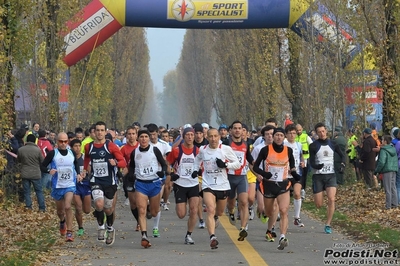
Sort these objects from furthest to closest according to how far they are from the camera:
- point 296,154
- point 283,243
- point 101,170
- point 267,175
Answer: point 296,154 < point 101,170 < point 267,175 < point 283,243

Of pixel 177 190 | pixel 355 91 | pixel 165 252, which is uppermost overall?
pixel 355 91

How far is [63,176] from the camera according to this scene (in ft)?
48.1

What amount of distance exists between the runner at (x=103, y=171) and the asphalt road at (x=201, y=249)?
0.63 m

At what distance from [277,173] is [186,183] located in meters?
1.51

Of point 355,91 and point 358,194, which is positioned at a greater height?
point 355,91

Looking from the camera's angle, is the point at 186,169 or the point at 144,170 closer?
the point at 144,170

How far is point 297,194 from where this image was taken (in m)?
16.2

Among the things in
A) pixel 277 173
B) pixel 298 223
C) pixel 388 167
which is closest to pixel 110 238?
pixel 277 173

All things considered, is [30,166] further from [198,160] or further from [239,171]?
[198,160]

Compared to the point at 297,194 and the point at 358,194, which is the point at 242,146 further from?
the point at 358,194

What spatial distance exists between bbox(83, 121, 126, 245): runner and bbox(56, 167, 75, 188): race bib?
0.82 meters

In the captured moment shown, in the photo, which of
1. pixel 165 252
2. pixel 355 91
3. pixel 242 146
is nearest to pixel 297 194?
pixel 242 146

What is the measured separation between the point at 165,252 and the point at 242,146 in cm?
296

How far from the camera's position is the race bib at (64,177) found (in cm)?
1465
